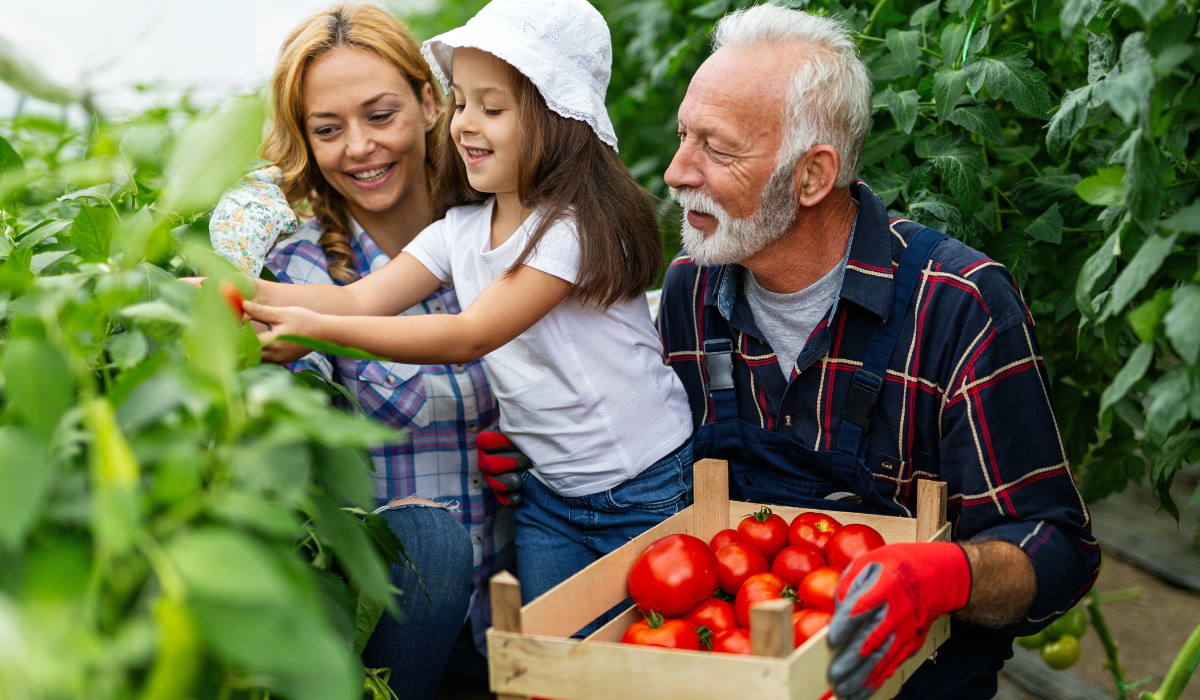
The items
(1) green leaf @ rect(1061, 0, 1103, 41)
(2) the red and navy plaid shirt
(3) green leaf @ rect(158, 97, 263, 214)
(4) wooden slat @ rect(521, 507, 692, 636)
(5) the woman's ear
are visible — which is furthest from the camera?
(5) the woman's ear

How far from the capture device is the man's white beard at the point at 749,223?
1.78 m

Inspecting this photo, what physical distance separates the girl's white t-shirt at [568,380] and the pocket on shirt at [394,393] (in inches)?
8.7

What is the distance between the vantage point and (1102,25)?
4.46 ft

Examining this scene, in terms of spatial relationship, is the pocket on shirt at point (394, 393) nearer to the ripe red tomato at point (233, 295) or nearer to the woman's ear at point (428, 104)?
the woman's ear at point (428, 104)

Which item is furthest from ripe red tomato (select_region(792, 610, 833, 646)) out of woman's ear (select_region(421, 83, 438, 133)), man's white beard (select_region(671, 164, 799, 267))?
woman's ear (select_region(421, 83, 438, 133))

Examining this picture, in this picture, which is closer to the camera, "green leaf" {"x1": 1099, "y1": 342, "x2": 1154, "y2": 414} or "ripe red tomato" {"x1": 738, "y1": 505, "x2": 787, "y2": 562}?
"green leaf" {"x1": 1099, "y1": 342, "x2": 1154, "y2": 414}

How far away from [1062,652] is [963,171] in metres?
1.27

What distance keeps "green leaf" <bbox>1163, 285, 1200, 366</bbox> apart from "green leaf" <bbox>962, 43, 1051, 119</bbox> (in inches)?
33.9

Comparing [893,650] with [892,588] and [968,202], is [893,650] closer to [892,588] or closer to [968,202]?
[892,588]

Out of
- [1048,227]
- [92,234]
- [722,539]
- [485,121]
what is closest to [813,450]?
[722,539]

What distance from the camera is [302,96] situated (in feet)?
6.59

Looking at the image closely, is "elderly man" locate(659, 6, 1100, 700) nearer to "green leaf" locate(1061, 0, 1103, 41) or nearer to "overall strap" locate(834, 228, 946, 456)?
"overall strap" locate(834, 228, 946, 456)

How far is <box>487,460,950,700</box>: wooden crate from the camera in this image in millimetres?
1002

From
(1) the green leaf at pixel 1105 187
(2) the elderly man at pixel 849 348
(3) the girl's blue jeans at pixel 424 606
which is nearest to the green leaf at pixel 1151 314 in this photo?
(1) the green leaf at pixel 1105 187
